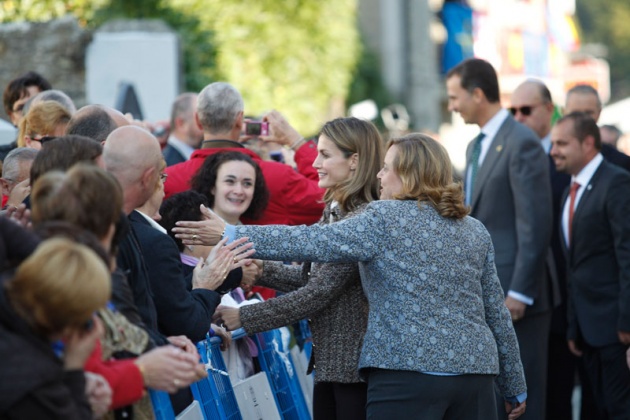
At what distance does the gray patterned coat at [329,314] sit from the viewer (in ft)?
17.9

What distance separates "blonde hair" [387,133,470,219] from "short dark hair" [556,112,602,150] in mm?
3095

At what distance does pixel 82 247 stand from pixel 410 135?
232 cm

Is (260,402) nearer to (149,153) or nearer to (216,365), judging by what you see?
(216,365)

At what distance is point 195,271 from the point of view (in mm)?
5234

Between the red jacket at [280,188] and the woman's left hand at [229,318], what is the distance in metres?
1.06

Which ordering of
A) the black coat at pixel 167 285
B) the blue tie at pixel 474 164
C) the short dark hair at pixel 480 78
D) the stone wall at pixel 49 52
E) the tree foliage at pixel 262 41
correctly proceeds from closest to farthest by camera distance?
the black coat at pixel 167 285
the blue tie at pixel 474 164
the short dark hair at pixel 480 78
the stone wall at pixel 49 52
the tree foliage at pixel 262 41

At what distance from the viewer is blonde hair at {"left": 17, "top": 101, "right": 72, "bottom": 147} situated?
6570mm

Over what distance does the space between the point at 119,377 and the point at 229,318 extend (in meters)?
2.13

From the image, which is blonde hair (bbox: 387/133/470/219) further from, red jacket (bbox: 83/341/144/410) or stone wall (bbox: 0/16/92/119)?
stone wall (bbox: 0/16/92/119)

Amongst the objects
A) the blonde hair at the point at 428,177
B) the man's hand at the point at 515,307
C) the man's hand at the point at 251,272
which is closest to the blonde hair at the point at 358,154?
the man's hand at the point at 251,272

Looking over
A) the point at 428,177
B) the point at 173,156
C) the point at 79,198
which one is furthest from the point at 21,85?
the point at 79,198

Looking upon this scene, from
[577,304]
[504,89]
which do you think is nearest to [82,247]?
[577,304]

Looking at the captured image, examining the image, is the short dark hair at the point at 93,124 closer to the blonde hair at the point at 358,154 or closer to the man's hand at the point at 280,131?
the blonde hair at the point at 358,154

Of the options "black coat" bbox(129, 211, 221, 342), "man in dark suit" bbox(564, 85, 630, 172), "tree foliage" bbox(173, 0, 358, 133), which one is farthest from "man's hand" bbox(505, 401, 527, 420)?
"tree foliage" bbox(173, 0, 358, 133)
